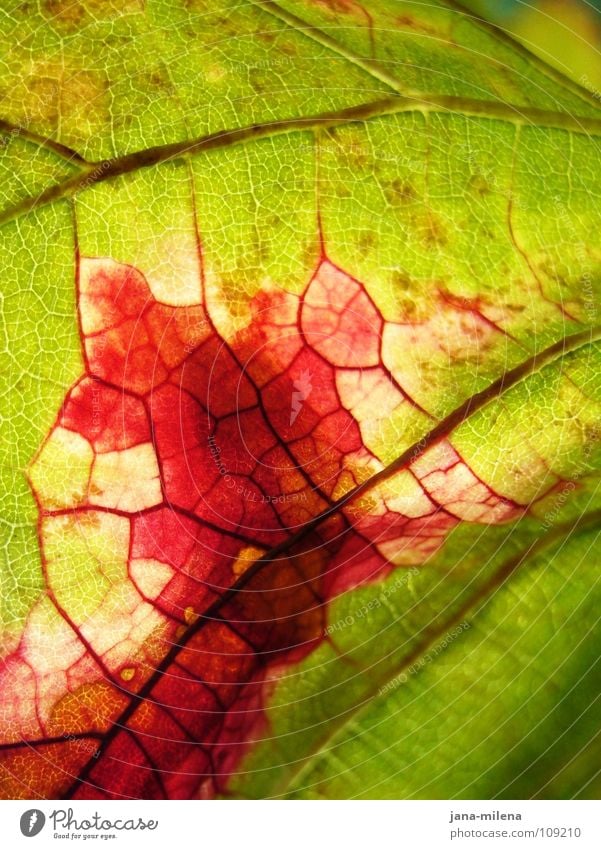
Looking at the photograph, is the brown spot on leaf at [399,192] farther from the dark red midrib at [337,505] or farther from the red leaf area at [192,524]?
the dark red midrib at [337,505]

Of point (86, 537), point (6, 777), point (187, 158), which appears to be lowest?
point (6, 777)

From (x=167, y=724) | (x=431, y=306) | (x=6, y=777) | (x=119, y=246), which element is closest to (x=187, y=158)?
(x=119, y=246)

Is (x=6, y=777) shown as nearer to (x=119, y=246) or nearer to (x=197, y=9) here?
(x=119, y=246)
